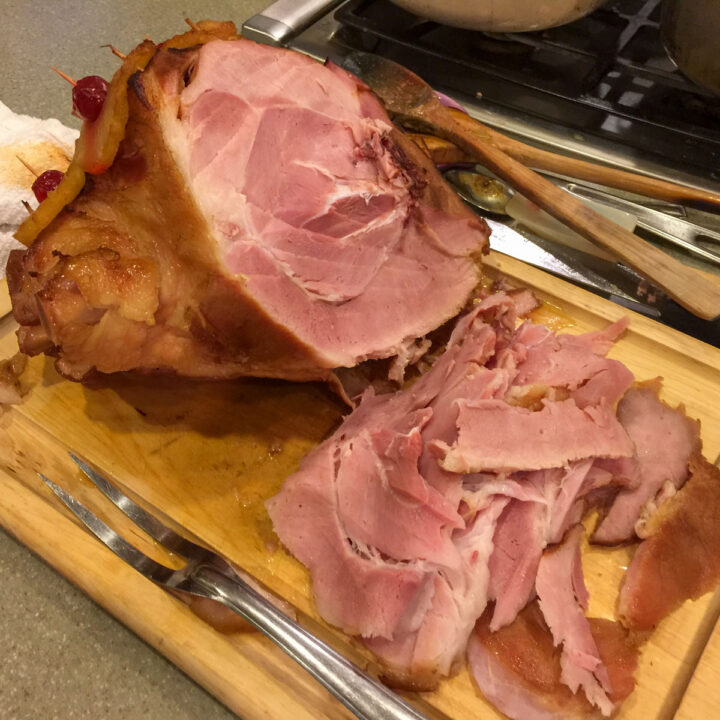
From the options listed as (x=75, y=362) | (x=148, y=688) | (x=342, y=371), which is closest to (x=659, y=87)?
(x=342, y=371)

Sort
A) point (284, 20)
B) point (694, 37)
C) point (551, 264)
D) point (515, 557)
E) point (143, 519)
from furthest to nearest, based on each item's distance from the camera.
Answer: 1. point (284, 20)
2. point (694, 37)
3. point (551, 264)
4. point (143, 519)
5. point (515, 557)

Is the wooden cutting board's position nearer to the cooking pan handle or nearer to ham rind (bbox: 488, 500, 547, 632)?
ham rind (bbox: 488, 500, 547, 632)

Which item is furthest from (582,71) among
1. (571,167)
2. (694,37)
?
(571,167)

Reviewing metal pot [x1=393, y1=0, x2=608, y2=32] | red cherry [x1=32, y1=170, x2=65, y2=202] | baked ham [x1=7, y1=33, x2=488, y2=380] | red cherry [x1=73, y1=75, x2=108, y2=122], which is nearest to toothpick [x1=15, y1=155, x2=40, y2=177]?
red cherry [x1=32, y1=170, x2=65, y2=202]

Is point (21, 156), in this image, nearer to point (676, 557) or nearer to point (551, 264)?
point (551, 264)

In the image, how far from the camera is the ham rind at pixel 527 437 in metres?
1.21

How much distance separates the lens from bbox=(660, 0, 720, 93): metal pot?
1.81 m

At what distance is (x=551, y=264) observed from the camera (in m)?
1.75

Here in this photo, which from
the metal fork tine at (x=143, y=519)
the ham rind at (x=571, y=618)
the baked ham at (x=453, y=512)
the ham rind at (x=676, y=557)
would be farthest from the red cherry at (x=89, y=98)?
the ham rind at (x=676, y=557)

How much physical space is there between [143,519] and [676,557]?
101 centimetres

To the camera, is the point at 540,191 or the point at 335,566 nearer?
the point at 335,566

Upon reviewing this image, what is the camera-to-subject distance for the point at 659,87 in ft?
6.98

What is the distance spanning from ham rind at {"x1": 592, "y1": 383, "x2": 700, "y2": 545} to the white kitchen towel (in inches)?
64.4

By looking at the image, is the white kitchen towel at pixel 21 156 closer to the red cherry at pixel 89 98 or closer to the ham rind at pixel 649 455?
the red cherry at pixel 89 98
